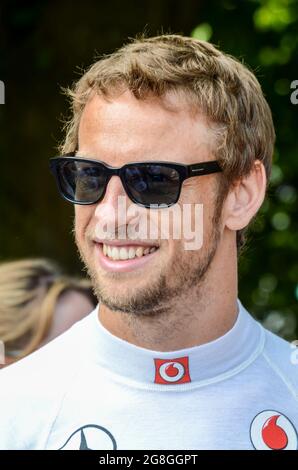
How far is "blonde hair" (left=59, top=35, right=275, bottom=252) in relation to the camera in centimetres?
251

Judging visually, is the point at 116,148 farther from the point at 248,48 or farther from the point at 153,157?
the point at 248,48

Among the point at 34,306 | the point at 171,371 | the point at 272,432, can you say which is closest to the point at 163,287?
the point at 171,371

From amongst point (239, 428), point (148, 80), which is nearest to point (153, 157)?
point (148, 80)

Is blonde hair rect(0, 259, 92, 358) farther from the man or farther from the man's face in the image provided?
the man's face

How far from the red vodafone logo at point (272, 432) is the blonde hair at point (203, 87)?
681 millimetres

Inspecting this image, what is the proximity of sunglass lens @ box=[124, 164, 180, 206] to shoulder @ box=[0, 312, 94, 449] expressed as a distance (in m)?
0.52

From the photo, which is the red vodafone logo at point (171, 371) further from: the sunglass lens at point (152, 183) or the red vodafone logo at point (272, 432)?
the sunglass lens at point (152, 183)

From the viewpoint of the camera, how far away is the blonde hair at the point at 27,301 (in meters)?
3.89

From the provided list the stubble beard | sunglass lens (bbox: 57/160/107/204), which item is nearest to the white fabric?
the stubble beard

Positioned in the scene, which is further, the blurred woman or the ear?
the blurred woman

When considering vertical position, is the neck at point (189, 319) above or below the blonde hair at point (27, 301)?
above

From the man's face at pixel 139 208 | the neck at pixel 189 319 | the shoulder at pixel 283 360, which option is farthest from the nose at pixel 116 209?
the shoulder at pixel 283 360

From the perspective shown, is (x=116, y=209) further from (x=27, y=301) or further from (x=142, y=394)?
(x=27, y=301)

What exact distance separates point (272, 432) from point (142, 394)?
1.30 ft
